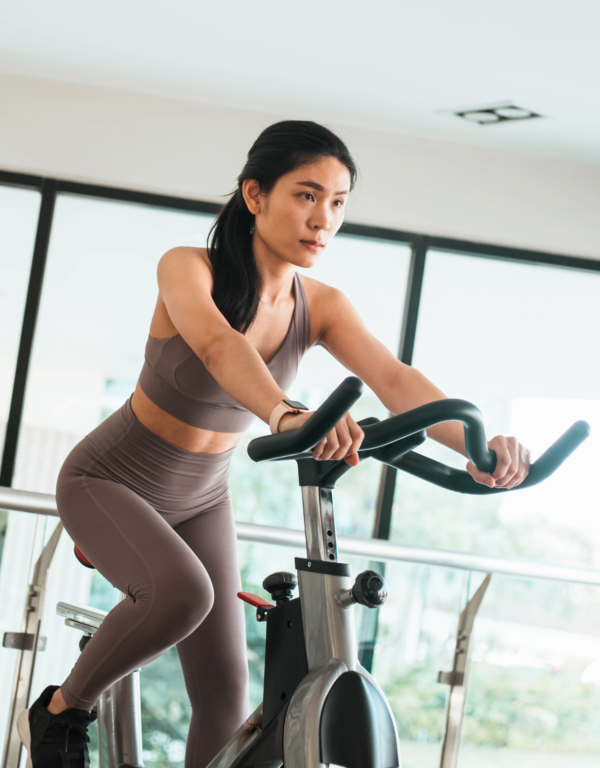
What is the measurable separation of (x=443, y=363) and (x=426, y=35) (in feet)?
5.02

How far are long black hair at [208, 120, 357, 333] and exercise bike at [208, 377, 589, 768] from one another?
0.42 meters

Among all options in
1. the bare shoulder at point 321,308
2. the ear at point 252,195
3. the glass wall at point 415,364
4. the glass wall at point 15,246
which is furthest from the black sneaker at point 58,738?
the glass wall at point 15,246

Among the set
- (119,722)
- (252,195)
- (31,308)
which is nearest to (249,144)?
(31,308)

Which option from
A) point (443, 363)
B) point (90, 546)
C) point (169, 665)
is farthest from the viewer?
point (443, 363)

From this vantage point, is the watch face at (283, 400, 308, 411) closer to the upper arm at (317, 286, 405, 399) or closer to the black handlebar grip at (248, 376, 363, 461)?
the black handlebar grip at (248, 376, 363, 461)

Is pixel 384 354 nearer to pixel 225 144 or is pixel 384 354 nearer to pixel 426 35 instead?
pixel 426 35

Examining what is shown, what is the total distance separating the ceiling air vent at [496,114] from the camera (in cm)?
300

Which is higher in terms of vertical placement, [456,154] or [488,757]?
[456,154]

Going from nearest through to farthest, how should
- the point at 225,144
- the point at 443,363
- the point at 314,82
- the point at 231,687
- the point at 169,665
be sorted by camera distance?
the point at 231,687 → the point at 169,665 → the point at 314,82 → the point at 225,144 → the point at 443,363

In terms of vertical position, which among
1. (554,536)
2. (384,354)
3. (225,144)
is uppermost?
(225,144)

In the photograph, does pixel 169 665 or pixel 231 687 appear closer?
pixel 231 687

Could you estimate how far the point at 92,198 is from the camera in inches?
131

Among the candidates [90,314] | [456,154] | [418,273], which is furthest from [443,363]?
[90,314]

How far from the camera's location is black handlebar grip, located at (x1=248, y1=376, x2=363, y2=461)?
0.74 m
